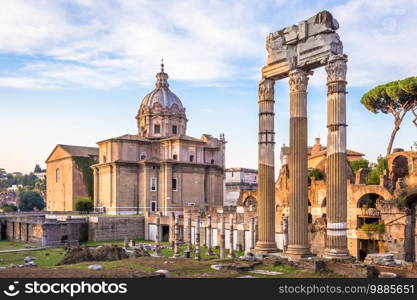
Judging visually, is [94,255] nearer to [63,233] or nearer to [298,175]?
[298,175]

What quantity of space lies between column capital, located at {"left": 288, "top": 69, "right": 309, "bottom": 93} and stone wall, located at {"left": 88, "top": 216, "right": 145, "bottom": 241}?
2541cm

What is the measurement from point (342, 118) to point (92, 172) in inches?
1581

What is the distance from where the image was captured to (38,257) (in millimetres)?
26172

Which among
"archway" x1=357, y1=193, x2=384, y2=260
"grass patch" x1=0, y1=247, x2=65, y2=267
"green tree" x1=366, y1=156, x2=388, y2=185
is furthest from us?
"green tree" x1=366, y1=156, x2=388, y2=185

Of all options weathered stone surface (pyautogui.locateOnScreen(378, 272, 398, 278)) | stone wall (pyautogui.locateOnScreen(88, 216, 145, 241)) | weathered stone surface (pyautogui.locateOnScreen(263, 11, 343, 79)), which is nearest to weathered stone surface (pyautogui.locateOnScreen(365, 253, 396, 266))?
weathered stone surface (pyautogui.locateOnScreen(378, 272, 398, 278))

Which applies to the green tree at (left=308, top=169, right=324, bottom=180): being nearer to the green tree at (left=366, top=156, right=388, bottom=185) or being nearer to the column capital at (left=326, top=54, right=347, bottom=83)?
the green tree at (left=366, top=156, right=388, bottom=185)

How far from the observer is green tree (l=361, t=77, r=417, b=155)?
33.6 metres

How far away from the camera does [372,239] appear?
24.0 meters

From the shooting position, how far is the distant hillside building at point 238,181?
228 ft

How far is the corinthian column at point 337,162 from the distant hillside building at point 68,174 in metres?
39.2

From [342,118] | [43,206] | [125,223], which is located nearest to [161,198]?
[125,223]

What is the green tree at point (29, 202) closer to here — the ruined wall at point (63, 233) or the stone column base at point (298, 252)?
the ruined wall at point (63, 233)

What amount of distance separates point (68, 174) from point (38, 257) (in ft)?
79.7

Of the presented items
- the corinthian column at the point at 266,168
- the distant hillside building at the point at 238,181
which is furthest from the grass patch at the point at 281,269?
the distant hillside building at the point at 238,181
